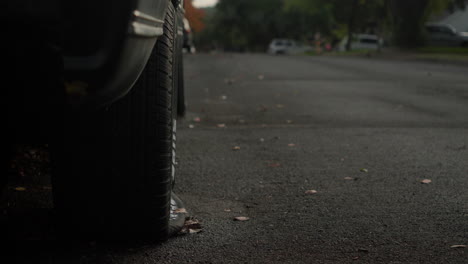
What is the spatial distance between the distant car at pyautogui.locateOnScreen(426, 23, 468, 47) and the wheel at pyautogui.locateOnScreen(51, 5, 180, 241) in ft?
113

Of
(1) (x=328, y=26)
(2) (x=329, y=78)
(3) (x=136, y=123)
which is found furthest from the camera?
(1) (x=328, y=26)

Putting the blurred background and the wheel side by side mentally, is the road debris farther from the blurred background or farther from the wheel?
the blurred background

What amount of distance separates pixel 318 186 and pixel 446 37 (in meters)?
33.9

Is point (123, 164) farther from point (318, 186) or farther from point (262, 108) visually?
point (262, 108)

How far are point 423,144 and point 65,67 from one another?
160 inches

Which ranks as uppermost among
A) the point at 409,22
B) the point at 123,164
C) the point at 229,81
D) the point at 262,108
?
the point at 409,22

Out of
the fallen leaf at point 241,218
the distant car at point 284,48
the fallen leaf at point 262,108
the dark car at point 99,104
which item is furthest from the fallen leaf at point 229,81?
the distant car at point 284,48

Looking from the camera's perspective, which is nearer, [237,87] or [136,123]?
[136,123]

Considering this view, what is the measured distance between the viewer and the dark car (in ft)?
4.79

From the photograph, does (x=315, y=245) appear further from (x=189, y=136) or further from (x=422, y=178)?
(x=189, y=136)

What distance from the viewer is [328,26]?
205ft

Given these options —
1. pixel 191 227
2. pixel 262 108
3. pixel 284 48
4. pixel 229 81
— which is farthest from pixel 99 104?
pixel 284 48

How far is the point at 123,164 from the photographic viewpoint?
2391mm

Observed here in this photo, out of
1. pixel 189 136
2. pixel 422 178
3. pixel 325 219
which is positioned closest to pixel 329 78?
pixel 189 136
